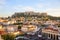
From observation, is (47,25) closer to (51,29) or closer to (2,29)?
(51,29)

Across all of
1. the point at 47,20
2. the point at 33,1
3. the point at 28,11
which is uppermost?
the point at 33,1

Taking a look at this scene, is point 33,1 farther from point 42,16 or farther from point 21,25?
point 21,25

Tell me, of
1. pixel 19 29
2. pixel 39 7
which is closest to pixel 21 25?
pixel 19 29

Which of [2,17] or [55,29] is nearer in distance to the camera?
[55,29]

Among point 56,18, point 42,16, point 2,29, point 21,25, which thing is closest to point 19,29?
point 21,25

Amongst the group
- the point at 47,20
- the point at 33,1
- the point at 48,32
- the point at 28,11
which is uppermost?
the point at 33,1

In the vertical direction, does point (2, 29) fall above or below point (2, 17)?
below
